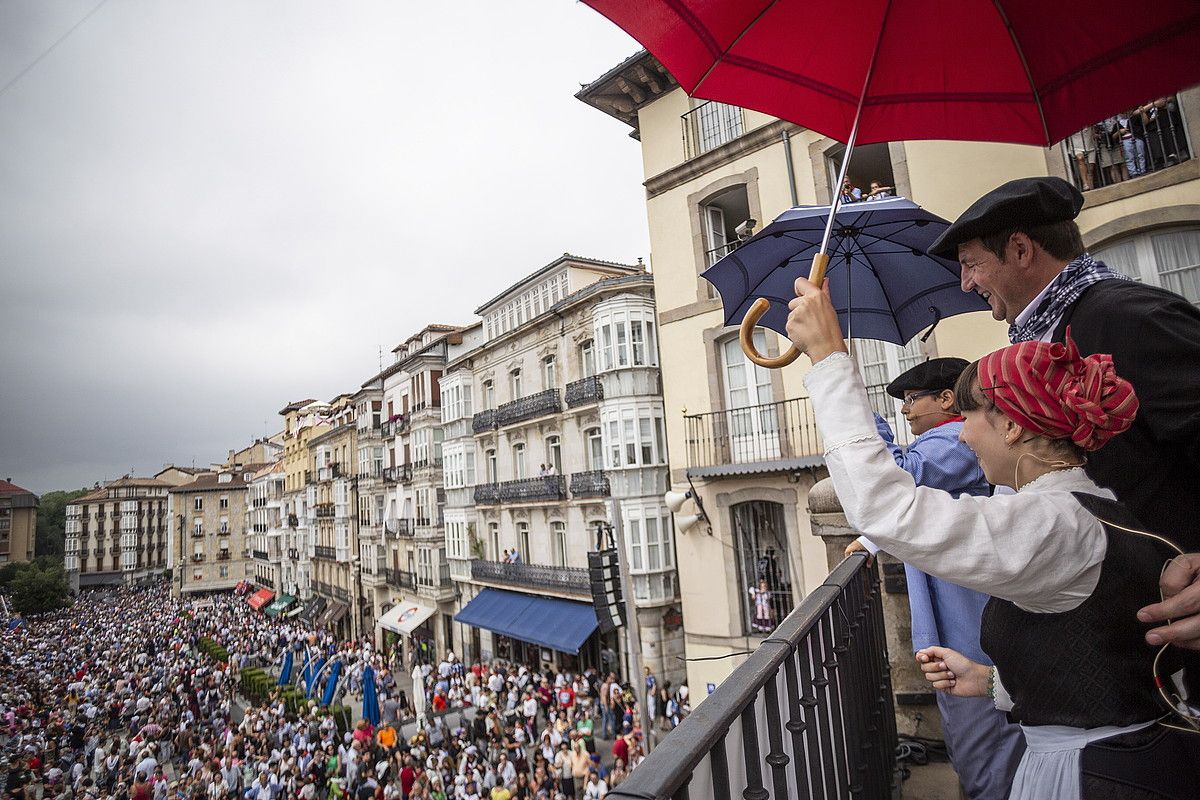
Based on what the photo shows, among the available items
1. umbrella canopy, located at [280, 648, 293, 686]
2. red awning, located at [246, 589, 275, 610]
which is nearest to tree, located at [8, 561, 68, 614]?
red awning, located at [246, 589, 275, 610]

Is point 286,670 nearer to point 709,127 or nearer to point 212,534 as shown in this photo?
point 709,127

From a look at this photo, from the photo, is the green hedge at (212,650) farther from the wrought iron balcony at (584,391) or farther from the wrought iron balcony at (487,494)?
the wrought iron balcony at (584,391)

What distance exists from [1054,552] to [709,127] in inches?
615

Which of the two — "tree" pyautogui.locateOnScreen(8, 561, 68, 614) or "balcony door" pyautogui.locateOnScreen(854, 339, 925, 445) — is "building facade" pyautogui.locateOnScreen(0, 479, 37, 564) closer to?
"tree" pyautogui.locateOnScreen(8, 561, 68, 614)

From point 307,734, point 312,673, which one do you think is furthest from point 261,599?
point 307,734

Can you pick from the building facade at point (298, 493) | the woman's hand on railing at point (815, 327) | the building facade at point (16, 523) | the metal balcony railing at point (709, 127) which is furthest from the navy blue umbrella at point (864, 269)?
the building facade at point (16, 523)

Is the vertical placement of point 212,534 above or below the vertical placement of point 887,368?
below

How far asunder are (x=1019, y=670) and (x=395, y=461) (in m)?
40.1

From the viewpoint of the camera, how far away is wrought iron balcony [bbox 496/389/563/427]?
81.8 feet

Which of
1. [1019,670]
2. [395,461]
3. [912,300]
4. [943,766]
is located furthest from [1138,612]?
[395,461]

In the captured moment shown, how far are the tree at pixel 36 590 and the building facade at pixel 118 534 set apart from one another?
72.9 ft

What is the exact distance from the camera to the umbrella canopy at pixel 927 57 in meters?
2.23

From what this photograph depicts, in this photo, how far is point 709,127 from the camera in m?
15.3

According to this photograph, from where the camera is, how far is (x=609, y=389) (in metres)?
21.6
